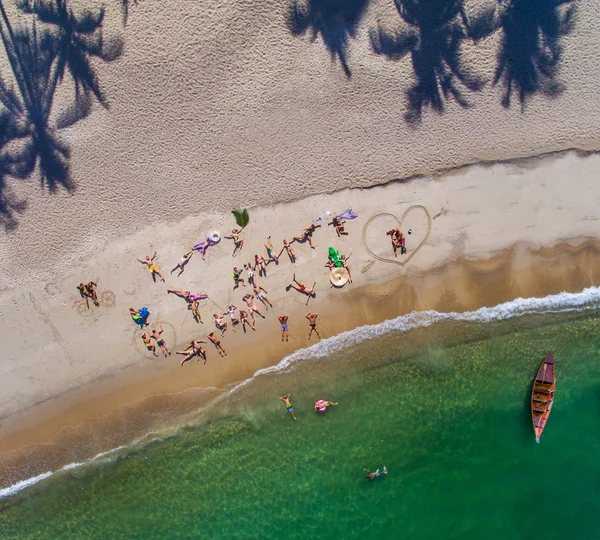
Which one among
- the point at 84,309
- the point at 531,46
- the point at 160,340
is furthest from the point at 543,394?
the point at 84,309

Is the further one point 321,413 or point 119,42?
point 321,413

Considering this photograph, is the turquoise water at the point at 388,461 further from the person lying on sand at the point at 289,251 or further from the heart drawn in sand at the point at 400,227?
the person lying on sand at the point at 289,251

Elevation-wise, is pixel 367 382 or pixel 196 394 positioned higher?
pixel 196 394

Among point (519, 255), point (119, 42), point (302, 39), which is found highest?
point (119, 42)

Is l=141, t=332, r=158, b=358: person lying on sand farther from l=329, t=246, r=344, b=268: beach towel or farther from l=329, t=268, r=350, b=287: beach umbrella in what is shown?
l=329, t=246, r=344, b=268: beach towel

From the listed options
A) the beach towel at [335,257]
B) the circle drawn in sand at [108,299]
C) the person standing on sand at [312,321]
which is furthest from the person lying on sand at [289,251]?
the circle drawn in sand at [108,299]

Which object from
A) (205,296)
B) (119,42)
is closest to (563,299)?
(205,296)

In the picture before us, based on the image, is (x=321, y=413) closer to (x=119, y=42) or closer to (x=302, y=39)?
(x=302, y=39)

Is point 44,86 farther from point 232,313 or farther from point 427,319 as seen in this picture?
point 427,319
